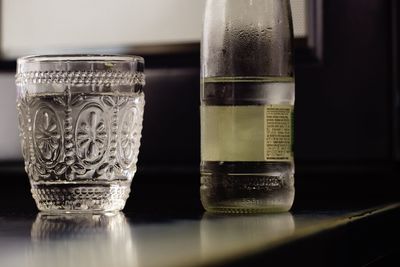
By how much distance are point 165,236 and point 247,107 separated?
0.21m

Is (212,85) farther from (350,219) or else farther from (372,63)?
(372,63)

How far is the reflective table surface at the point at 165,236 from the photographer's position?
46 cm

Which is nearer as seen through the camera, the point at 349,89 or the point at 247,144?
the point at 247,144

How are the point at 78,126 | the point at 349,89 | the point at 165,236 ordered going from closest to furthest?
the point at 165,236, the point at 78,126, the point at 349,89

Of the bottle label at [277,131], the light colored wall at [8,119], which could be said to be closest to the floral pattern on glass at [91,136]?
the bottle label at [277,131]

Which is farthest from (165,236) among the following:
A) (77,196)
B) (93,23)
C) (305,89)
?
(93,23)

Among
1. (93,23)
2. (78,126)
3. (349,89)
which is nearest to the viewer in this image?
(78,126)

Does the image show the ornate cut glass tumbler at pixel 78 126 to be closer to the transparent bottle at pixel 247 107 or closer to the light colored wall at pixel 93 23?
the transparent bottle at pixel 247 107

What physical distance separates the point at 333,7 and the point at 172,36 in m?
0.21

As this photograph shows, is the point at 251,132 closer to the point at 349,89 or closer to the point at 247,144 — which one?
the point at 247,144

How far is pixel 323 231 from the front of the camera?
0.59 metres

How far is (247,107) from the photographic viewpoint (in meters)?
0.75

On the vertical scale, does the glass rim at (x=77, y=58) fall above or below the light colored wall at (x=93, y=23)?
below

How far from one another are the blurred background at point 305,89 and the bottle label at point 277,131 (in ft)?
0.60
